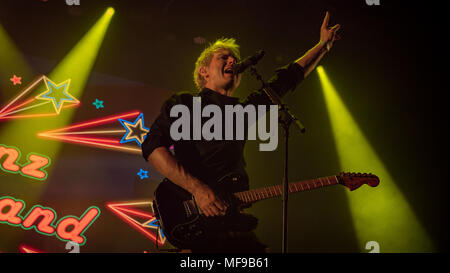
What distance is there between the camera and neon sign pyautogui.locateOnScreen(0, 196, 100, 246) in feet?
13.3

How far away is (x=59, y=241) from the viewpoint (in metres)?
4.11

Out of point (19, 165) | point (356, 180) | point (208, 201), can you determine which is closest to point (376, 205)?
point (356, 180)

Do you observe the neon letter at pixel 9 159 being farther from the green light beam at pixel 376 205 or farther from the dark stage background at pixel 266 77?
the green light beam at pixel 376 205

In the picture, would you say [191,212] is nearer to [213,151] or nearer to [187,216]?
[187,216]

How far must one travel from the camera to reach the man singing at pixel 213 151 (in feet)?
7.78

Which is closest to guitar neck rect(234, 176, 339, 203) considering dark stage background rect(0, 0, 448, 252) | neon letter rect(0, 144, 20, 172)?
dark stage background rect(0, 0, 448, 252)

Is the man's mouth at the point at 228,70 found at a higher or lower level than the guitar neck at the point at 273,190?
higher

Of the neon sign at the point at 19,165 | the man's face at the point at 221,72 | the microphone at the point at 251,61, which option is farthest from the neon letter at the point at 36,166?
the microphone at the point at 251,61

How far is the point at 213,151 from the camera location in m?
2.61

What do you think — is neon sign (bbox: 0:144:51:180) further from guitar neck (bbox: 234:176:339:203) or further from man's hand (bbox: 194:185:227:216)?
guitar neck (bbox: 234:176:339:203)

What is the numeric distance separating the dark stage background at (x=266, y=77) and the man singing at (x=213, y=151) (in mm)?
1597
